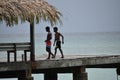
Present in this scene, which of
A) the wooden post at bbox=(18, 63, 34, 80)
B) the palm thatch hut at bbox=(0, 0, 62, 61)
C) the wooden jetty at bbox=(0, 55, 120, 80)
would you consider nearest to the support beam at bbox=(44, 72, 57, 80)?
the wooden jetty at bbox=(0, 55, 120, 80)

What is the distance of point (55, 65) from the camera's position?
18281mm

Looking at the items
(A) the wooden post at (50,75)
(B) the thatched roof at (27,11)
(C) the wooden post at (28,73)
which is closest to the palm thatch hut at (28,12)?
(B) the thatched roof at (27,11)

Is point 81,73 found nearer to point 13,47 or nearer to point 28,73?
point 28,73

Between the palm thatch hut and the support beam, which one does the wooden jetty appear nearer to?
the support beam

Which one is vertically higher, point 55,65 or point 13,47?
point 13,47

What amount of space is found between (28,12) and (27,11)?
0.14ft

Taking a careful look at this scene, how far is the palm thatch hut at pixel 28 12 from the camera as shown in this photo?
16109 mm

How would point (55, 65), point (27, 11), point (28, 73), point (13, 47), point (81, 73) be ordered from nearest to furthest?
point (27, 11) → point (13, 47) → point (28, 73) → point (55, 65) → point (81, 73)

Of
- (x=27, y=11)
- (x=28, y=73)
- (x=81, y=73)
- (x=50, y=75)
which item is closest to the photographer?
(x=27, y=11)

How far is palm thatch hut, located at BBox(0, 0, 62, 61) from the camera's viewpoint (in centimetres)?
1611

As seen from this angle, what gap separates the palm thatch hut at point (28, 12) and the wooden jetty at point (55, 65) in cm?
43

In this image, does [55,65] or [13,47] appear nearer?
[13,47]

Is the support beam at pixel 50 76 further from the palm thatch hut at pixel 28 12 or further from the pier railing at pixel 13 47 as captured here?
the pier railing at pixel 13 47

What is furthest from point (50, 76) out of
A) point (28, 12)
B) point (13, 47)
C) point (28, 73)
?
point (28, 12)
